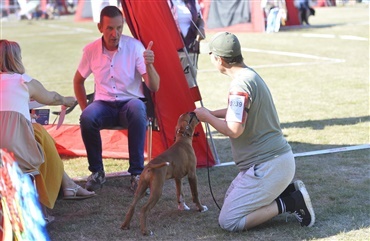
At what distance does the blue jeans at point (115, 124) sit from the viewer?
536cm

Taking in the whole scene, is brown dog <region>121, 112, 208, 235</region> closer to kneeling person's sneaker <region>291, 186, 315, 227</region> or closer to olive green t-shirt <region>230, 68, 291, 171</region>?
olive green t-shirt <region>230, 68, 291, 171</region>

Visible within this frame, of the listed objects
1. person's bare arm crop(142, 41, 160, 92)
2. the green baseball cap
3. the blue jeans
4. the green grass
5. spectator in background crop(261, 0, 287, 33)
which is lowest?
spectator in background crop(261, 0, 287, 33)

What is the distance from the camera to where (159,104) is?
5.90 meters

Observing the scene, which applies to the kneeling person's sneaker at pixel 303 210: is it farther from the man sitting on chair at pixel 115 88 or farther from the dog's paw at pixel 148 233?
the man sitting on chair at pixel 115 88

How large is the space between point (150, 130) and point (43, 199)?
58.7 inches

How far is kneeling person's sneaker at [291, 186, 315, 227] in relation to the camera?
4.34m

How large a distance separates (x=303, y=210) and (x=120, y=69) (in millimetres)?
2011

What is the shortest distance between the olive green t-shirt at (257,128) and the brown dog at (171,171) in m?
0.39

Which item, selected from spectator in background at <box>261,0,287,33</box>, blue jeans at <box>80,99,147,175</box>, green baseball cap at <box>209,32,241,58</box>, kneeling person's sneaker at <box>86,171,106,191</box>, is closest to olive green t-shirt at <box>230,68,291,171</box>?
green baseball cap at <box>209,32,241,58</box>

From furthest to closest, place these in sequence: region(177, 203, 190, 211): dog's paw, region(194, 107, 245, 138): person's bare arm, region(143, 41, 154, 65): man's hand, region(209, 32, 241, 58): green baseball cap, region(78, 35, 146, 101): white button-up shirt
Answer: region(78, 35, 146, 101): white button-up shirt
region(143, 41, 154, 65): man's hand
region(177, 203, 190, 211): dog's paw
region(209, 32, 241, 58): green baseball cap
region(194, 107, 245, 138): person's bare arm

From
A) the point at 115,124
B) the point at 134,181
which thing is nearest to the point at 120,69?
the point at 115,124

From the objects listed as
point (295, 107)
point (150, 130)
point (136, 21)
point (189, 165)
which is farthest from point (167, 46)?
point (295, 107)

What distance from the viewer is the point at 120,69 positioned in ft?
18.2

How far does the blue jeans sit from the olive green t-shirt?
3.68 ft
